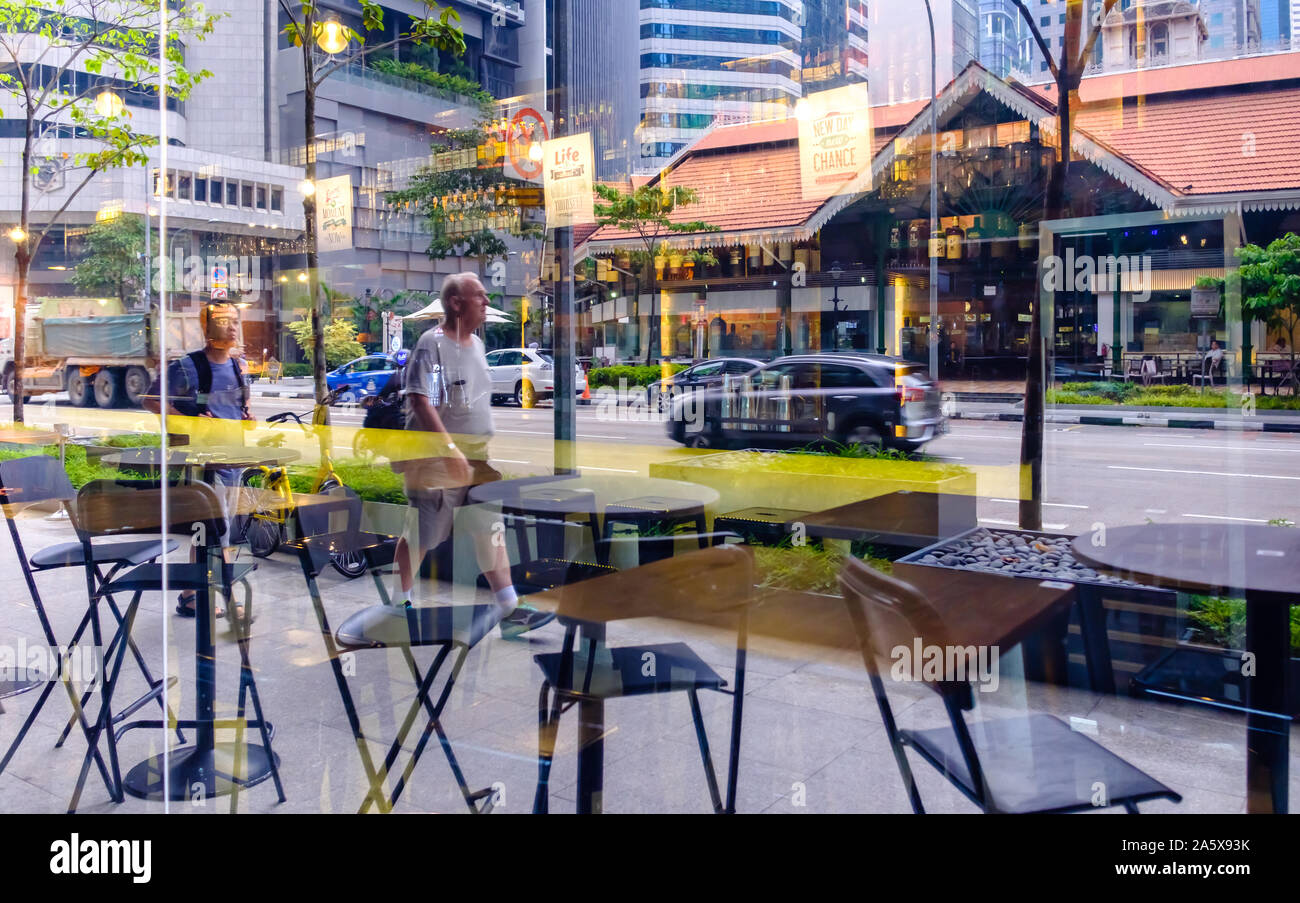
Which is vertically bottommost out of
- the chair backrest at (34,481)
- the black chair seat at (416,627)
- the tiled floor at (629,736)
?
the tiled floor at (629,736)

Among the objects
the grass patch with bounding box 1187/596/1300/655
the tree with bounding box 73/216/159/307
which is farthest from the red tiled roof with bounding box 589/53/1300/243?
the tree with bounding box 73/216/159/307

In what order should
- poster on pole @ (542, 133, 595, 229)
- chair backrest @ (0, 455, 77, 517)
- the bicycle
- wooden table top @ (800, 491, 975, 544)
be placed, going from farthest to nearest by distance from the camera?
the bicycle
poster on pole @ (542, 133, 595, 229)
wooden table top @ (800, 491, 975, 544)
chair backrest @ (0, 455, 77, 517)

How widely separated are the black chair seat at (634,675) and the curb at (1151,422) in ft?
7.27

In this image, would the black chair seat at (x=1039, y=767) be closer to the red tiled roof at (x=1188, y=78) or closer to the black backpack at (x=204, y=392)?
the red tiled roof at (x=1188, y=78)

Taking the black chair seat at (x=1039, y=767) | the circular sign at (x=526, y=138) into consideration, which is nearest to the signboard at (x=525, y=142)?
the circular sign at (x=526, y=138)

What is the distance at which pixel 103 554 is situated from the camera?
3006 millimetres

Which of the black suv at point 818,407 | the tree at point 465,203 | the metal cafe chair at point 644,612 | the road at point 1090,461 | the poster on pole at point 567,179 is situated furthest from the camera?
the poster on pole at point 567,179

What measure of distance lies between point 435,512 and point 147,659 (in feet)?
4.27

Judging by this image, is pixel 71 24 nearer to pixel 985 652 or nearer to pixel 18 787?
pixel 18 787

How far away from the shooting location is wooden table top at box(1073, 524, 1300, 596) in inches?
79.9

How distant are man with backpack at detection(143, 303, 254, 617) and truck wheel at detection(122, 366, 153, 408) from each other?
0.08ft

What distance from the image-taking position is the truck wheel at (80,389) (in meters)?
3.67

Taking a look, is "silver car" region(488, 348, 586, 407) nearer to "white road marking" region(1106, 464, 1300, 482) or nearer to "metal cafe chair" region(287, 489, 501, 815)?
"metal cafe chair" region(287, 489, 501, 815)

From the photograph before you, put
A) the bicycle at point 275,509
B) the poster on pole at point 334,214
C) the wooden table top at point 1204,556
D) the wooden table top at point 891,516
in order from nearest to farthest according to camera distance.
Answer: the wooden table top at point 1204,556 < the poster on pole at point 334,214 < the wooden table top at point 891,516 < the bicycle at point 275,509
